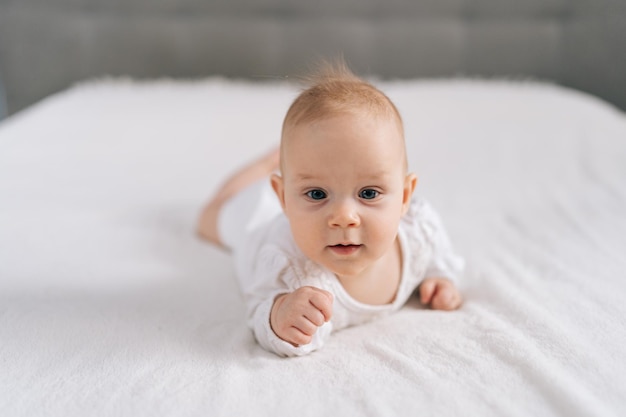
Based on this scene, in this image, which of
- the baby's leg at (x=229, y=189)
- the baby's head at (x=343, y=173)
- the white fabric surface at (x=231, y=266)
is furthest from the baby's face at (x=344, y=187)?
the baby's leg at (x=229, y=189)

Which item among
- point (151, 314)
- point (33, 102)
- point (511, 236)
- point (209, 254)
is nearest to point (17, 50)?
point (33, 102)

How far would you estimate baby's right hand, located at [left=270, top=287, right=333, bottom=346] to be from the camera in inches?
33.7

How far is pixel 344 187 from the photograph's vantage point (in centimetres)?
85

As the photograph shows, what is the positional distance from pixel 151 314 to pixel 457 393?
490 millimetres

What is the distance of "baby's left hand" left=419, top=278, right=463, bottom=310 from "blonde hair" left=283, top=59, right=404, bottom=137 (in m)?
0.28

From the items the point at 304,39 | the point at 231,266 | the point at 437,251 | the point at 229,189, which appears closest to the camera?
the point at 437,251

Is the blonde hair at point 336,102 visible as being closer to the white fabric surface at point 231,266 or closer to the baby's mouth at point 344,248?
the baby's mouth at point 344,248

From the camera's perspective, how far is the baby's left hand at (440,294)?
40.1 inches

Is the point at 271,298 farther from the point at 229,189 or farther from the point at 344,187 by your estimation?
the point at 229,189

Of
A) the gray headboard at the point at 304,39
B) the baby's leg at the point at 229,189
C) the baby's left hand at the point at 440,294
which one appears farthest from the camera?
the gray headboard at the point at 304,39

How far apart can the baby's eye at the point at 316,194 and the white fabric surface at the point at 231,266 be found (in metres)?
0.21

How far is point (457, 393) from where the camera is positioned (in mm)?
760

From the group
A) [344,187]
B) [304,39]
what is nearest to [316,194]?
[344,187]

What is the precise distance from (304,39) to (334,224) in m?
1.41
